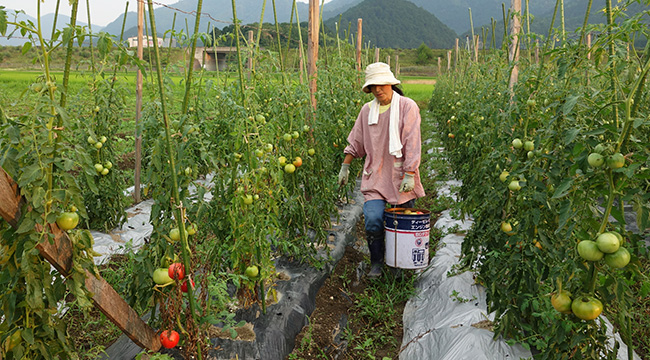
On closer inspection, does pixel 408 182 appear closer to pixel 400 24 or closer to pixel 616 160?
pixel 616 160

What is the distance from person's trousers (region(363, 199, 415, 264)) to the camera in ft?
11.4

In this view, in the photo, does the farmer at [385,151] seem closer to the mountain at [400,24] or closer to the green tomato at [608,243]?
the green tomato at [608,243]

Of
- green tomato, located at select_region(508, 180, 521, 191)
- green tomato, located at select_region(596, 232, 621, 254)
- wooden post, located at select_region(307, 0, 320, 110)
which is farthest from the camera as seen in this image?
wooden post, located at select_region(307, 0, 320, 110)

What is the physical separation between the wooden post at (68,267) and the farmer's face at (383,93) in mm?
Answer: 2297

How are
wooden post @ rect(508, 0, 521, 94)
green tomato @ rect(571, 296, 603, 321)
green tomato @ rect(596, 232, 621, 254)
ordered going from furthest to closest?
wooden post @ rect(508, 0, 521, 94), green tomato @ rect(571, 296, 603, 321), green tomato @ rect(596, 232, 621, 254)

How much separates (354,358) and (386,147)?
5.26 ft

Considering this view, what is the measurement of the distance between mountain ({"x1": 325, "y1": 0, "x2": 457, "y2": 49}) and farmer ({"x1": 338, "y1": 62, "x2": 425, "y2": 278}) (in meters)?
104

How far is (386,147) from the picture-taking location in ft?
11.8

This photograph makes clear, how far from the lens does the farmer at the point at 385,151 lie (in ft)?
11.3

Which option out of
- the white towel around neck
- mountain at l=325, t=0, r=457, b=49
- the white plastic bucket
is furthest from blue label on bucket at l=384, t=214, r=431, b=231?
mountain at l=325, t=0, r=457, b=49

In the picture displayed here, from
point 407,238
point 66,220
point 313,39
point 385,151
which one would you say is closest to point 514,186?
point 407,238

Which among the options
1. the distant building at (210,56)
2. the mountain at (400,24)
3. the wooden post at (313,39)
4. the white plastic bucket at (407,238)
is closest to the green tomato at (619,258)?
the white plastic bucket at (407,238)

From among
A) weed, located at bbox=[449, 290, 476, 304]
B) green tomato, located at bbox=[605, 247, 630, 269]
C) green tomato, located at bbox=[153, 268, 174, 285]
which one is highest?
green tomato, located at bbox=[605, 247, 630, 269]

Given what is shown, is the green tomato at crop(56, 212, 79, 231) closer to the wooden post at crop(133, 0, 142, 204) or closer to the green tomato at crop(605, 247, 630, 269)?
the green tomato at crop(605, 247, 630, 269)
